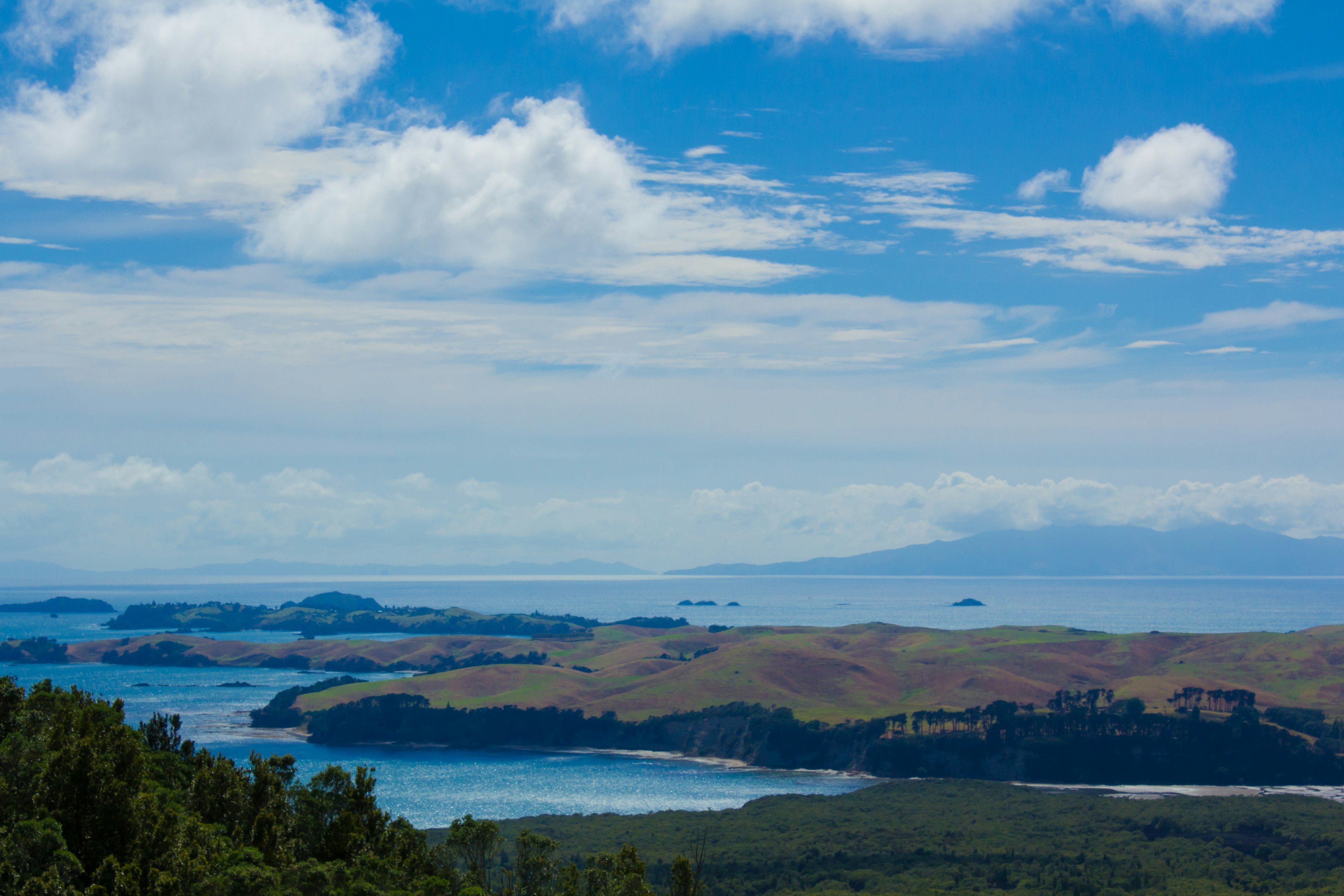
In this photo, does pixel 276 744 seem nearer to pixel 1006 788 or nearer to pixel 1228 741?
pixel 1006 788

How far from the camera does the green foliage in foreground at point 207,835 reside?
35.6m

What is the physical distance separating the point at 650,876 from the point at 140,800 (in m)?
61.8

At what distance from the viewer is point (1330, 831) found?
385 feet

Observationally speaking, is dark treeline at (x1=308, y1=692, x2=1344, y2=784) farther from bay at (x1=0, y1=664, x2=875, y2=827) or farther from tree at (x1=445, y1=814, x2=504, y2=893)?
tree at (x1=445, y1=814, x2=504, y2=893)

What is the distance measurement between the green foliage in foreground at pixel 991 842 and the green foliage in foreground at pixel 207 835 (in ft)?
151

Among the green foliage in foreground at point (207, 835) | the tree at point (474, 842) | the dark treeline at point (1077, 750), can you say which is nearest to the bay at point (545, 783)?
the dark treeline at point (1077, 750)

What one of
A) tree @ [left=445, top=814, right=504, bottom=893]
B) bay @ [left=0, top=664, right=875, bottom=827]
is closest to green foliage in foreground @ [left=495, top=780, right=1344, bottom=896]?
bay @ [left=0, top=664, right=875, bottom=827]

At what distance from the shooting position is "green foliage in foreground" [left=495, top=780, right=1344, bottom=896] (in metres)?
98.4

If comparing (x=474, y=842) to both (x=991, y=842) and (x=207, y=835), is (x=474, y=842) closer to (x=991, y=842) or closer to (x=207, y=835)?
(x=207, y=835)

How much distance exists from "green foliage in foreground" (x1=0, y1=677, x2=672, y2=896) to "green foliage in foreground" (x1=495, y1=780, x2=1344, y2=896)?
45.9m

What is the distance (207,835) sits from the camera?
41.2 metres

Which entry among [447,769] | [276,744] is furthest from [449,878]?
[276,744]

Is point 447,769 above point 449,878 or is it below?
below

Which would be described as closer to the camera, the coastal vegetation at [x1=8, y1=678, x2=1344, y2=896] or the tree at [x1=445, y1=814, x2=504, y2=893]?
the coastal vegetation at [x1=8, y1=678, x2=1344, y2=896]
